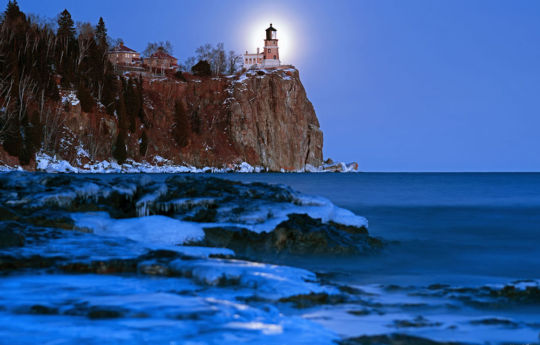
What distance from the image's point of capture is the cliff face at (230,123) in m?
81.1

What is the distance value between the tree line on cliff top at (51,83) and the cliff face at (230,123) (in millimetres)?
1962

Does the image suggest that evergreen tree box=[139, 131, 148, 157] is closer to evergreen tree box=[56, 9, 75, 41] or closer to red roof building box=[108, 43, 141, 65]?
evergreen tree box=[56, 9, 75, 41]

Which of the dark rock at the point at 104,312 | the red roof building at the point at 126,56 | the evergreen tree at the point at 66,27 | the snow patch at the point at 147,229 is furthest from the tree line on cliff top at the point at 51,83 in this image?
the dark rock at the point at 104,312

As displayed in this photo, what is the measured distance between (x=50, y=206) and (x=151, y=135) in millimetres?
72356

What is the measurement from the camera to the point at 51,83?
207 feet

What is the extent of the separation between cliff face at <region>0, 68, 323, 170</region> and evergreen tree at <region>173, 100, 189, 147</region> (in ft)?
1.37

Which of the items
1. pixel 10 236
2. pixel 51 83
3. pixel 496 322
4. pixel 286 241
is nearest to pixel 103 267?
pixel 10 236

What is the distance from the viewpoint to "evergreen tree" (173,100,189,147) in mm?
84188

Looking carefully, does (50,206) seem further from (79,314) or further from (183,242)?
(79,314)

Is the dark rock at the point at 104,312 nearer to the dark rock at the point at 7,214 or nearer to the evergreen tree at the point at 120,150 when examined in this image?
the dark rock at the point at 7,214

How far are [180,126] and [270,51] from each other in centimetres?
4387

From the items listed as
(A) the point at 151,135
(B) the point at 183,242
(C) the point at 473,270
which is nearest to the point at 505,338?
(C) the point at 473,270

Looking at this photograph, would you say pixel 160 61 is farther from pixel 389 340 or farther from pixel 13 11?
pixel 389 340

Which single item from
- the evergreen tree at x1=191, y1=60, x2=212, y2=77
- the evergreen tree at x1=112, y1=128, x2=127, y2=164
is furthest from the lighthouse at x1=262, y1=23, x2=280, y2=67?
the evergreen tree at x1=112, y1=128, x2=127, y2=164
